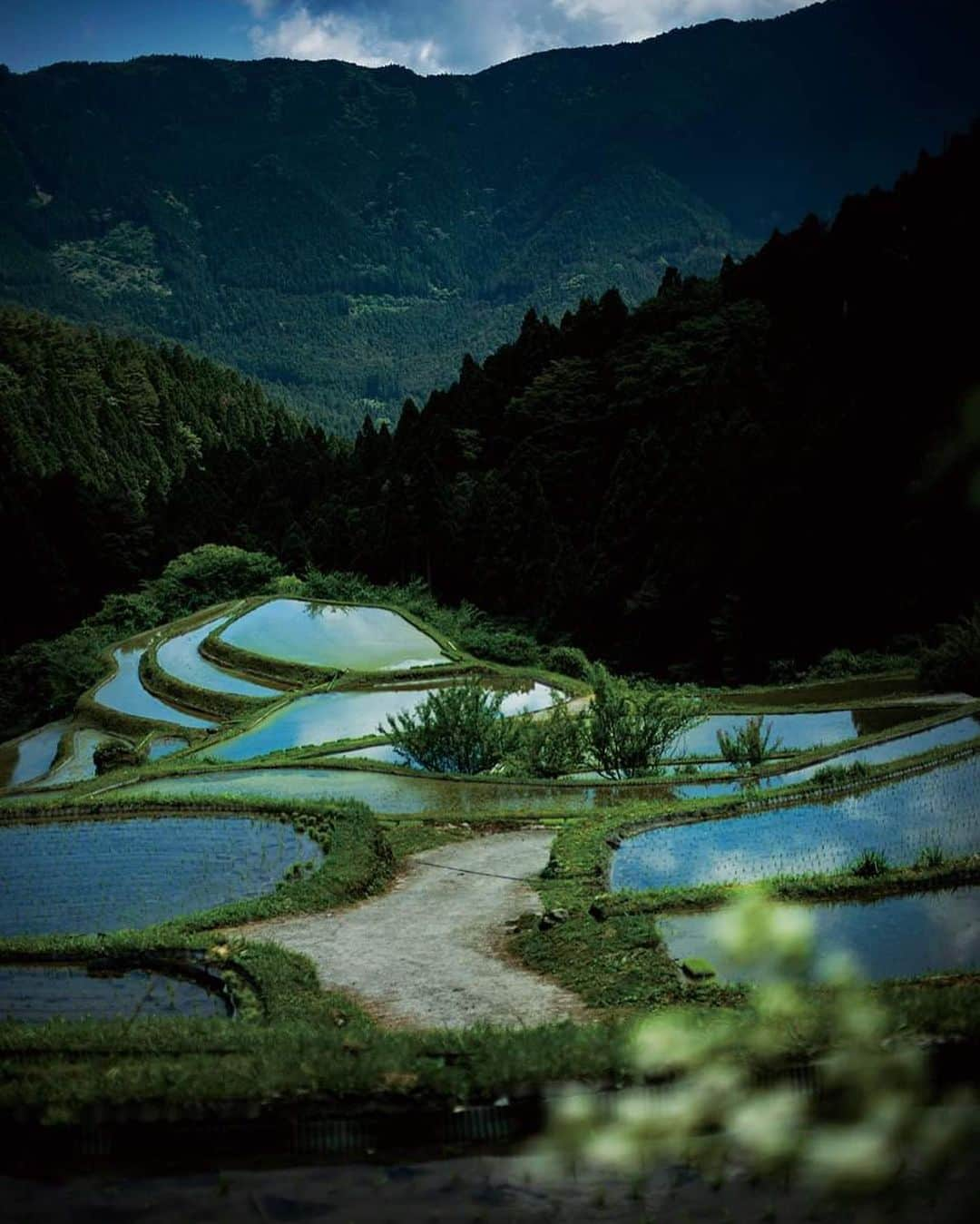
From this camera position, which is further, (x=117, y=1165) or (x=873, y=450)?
(x=873, y=450)

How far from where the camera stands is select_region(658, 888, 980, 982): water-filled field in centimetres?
827

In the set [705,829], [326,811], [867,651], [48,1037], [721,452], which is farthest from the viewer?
[721,452]

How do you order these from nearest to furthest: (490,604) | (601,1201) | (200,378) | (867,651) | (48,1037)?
1. (601,1201)
2. (48,1037)
3. (867,651)
4. (490,604)
5. (200,378)

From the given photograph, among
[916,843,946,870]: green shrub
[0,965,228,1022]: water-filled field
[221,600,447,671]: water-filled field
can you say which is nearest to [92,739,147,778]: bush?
[221,600,447,671]: water-filled field

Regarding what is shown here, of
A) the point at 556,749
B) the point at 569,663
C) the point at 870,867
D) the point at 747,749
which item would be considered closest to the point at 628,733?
the point at 556,749

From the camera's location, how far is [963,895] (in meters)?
9.61

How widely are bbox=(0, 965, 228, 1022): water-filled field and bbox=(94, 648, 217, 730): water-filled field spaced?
20240mm

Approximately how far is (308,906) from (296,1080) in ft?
18.8

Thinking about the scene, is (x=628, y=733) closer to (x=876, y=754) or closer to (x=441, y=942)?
(x=876, y=754)

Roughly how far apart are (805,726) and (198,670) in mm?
19760

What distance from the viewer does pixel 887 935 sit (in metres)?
8.94

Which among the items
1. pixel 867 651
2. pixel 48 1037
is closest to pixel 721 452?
pixel 867 651

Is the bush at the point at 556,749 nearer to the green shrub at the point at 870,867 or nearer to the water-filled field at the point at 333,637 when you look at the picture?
the green shrub at the point at 870,867

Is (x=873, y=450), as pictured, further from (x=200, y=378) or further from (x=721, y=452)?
(x=200, y=378)
